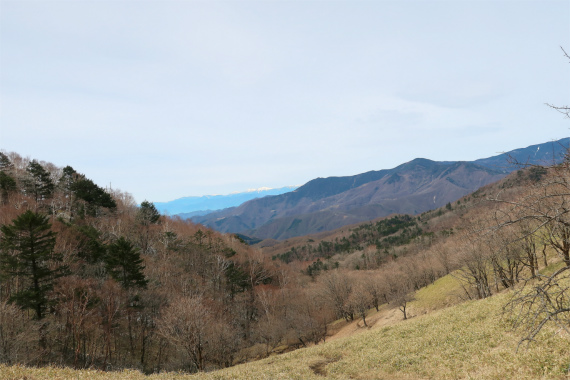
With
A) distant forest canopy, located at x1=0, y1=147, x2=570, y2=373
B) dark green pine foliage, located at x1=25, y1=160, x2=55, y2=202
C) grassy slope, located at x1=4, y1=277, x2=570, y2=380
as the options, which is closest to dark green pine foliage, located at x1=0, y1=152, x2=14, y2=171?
distant forest canopy, located at x1=0, y1=147, x2=570, y2=373

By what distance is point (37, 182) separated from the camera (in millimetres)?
84062

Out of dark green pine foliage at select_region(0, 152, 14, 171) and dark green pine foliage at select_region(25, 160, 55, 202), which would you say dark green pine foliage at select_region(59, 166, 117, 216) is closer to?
dark green pine foliage at select_region(25, 160, 55, 202)

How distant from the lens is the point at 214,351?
142ft

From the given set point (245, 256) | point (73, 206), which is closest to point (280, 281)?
point (245, 256)

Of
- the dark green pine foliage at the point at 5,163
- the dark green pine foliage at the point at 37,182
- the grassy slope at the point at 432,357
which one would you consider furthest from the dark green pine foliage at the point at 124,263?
the dark green pine foliage at the point at 5,163

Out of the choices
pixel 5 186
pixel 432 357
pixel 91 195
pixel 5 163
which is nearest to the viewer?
pixel 432 357

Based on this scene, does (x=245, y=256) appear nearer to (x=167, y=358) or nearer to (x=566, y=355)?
(x=167, y=358)

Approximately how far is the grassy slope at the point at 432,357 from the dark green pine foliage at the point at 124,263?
34.9 m

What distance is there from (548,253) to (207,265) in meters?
80.1

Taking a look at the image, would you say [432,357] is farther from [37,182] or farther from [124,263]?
[37,182]

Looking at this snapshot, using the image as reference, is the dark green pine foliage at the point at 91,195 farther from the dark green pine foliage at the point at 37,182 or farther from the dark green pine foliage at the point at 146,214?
the dark green pine foliage at the point at 146,214

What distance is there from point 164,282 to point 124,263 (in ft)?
57.3

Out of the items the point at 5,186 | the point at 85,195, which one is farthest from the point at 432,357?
the point at 5,186

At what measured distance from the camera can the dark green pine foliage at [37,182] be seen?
8106 cm
